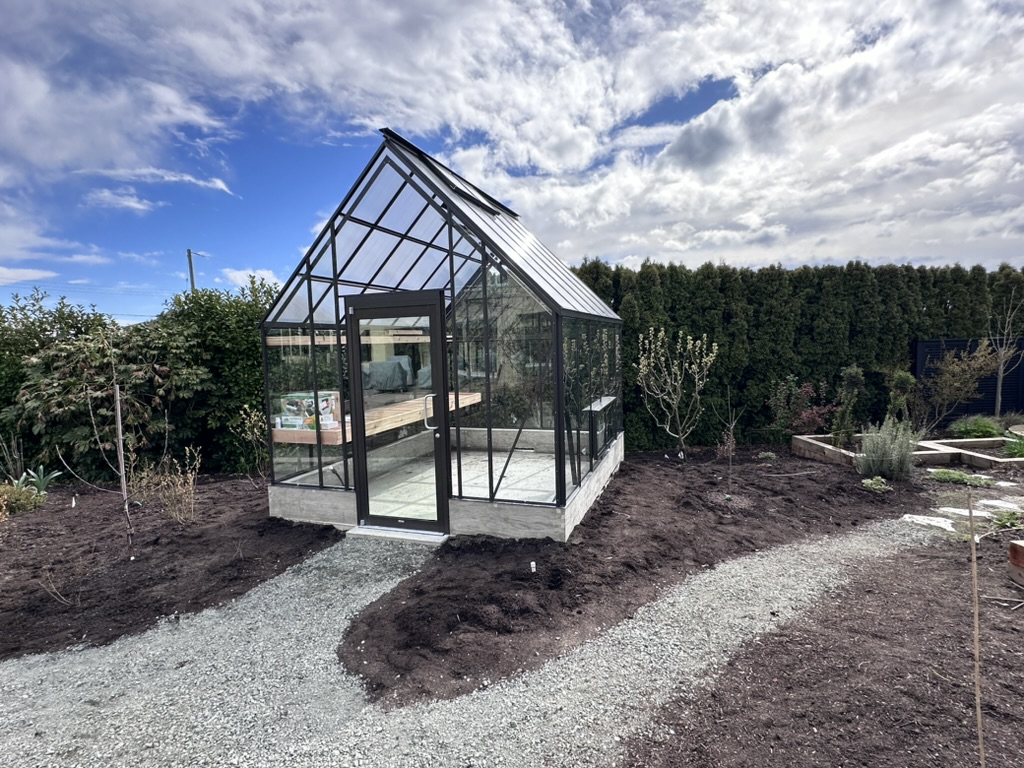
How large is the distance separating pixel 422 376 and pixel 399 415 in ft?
1.63

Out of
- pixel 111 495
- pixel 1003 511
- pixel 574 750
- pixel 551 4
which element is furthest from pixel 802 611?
pixel 111 495

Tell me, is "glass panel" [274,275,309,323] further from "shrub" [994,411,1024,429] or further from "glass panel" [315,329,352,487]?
"shrub" [994,411,1024,429]

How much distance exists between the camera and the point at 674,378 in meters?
8.48

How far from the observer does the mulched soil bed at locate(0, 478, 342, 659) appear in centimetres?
358

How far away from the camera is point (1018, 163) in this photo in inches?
233

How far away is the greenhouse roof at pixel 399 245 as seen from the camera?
14.7ft

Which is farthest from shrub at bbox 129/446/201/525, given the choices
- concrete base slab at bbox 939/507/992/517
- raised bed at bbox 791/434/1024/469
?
raised bed at bbox 791/434/1024/469

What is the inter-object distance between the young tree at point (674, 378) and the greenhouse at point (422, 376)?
10.1ft

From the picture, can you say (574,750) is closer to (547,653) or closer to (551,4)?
(547,653)

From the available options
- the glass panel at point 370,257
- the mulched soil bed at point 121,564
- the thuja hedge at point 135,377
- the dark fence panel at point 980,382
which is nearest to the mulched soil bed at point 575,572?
the mulched soil bed at point 121,564

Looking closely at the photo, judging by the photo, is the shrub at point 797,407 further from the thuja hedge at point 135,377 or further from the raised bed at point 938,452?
the thuja hedge at point 135,377

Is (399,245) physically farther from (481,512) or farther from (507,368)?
(481,512)

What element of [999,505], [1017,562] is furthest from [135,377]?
[999,505]

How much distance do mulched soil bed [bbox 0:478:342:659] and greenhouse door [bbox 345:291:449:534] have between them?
2.36 feet
